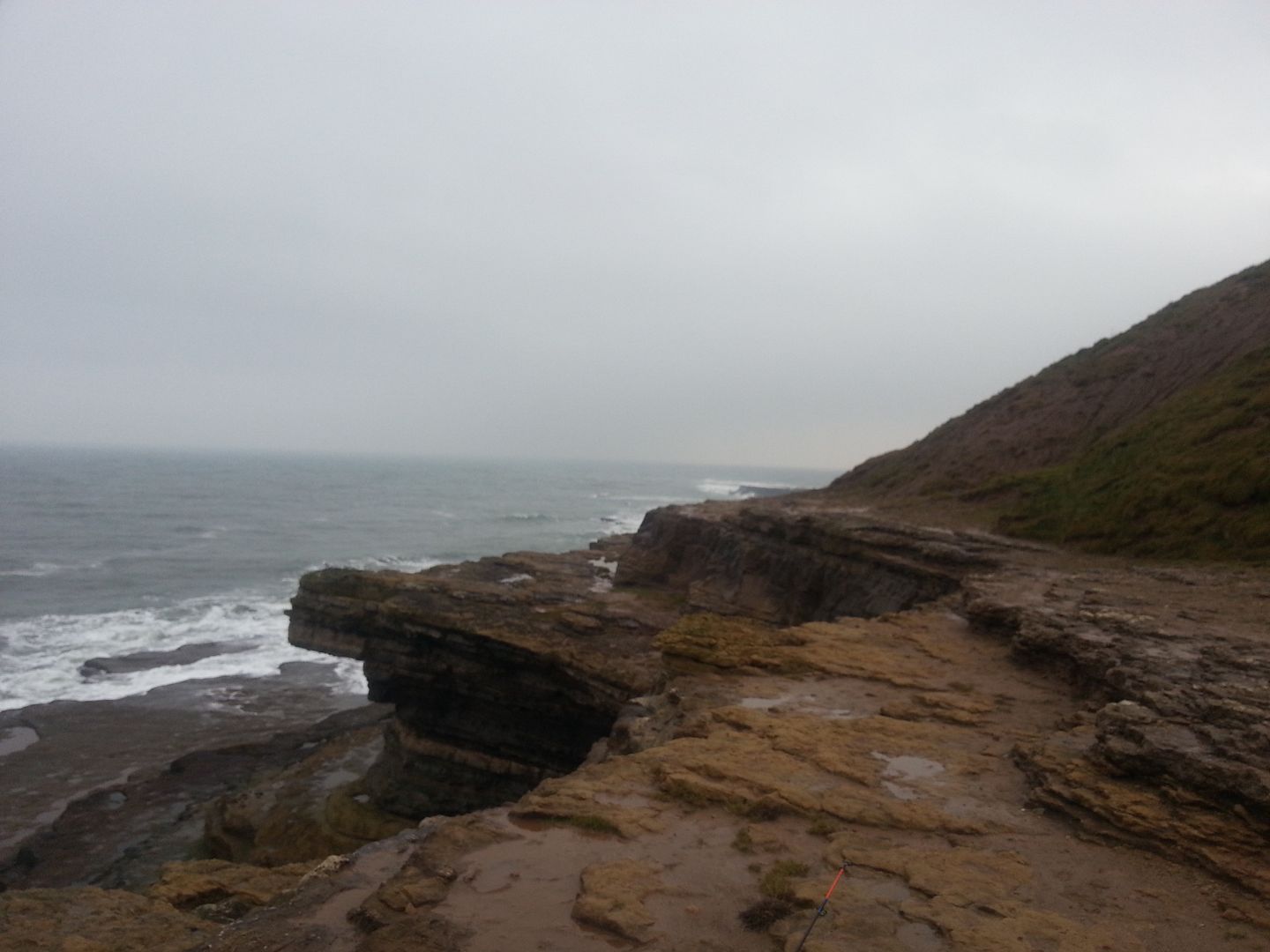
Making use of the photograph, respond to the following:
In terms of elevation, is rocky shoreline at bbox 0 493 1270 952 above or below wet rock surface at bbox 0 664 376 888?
above

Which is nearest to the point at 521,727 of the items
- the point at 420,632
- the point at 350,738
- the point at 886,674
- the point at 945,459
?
the point at 420,632

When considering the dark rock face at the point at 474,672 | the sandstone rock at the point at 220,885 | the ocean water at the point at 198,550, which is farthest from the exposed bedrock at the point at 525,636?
the ocean water at the point at 198,550

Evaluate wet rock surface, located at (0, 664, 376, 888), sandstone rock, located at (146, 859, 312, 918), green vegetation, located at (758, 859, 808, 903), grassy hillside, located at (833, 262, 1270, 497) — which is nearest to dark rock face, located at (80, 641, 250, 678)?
wet rock surface, located at (0, 664, 376, 888)

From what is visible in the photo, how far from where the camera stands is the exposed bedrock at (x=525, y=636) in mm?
18078

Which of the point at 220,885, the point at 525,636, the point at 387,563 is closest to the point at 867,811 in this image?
the point at 220,885

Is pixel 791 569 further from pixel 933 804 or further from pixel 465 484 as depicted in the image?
pixel 465 484

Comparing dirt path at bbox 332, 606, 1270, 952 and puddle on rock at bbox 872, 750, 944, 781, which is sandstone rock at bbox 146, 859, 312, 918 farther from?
puddle on rock at bbox 872, 750, 944, 781

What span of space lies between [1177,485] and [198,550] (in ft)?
208

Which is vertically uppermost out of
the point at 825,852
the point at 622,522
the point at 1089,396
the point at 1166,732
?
the point at 1089,396

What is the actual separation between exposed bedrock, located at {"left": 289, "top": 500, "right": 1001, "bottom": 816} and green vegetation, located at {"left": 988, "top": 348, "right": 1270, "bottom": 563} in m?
3.15

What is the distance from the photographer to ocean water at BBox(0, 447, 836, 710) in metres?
33.8

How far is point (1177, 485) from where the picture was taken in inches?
719

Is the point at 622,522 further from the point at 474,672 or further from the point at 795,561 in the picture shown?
the point at 474,672

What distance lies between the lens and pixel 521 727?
19.0 m
